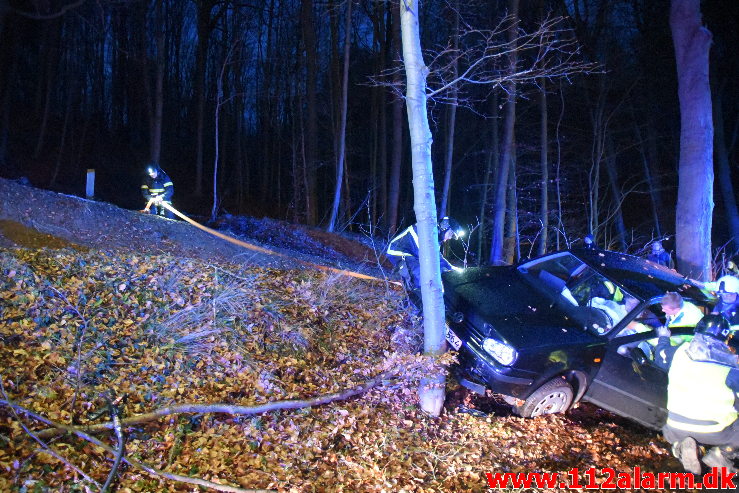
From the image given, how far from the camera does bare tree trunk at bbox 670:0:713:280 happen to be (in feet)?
29.0

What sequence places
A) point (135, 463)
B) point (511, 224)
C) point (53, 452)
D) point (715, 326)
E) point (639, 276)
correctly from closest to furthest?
point (53, 452) → point (135, 463) → point (715, 326) → point (639, 276) → point (511, 224)

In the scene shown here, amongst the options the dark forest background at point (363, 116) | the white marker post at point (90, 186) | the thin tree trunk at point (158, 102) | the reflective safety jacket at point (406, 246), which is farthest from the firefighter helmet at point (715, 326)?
the thin tree trunk at point (158, 102)

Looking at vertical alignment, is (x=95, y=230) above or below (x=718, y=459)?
above

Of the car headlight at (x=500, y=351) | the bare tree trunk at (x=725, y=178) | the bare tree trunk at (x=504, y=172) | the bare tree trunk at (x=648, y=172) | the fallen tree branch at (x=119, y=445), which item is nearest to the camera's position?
the fallen tree branch at (x=119, y=445)

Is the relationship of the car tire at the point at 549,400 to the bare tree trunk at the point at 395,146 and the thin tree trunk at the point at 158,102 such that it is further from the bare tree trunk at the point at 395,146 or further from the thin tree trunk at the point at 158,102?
the thin tree trunk at the point at 158,102

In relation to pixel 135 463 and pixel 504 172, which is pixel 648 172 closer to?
pixel 504 172

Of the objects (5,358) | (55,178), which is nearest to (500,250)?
(5,358)

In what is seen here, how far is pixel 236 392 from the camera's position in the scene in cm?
414

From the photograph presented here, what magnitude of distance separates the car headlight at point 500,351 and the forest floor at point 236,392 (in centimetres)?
67

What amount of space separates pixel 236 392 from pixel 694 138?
31.8 ft

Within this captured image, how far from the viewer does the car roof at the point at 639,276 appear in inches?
203

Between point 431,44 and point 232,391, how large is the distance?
16575 millimetres

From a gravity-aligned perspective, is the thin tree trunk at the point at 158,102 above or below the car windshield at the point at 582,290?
above

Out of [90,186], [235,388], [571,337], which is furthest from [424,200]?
[90,186]
